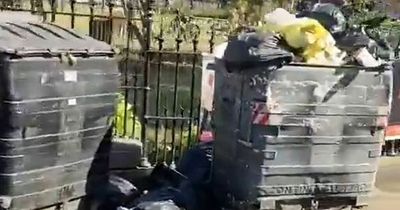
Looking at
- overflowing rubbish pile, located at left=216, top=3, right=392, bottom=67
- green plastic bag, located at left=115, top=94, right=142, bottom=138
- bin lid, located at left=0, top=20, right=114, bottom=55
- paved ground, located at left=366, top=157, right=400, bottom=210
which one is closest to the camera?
bin lid, located at left=0, top=20, right=114, bottom=55

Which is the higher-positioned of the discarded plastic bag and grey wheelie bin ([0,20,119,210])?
the discarded plastic bag

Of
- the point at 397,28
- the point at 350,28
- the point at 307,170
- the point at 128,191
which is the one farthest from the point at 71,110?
the point at 397,28

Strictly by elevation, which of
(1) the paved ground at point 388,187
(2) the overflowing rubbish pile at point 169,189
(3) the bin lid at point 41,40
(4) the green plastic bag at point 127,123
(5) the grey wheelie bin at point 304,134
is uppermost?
(3) the bin lid at point 41,40

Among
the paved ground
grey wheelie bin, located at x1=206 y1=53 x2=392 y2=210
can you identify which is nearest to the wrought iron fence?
grey wheelie bin, located at x1=206 y1=53 x2=392 y2=210

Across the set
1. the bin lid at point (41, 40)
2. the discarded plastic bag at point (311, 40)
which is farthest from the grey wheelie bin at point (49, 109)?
the discarded plastic bag at point (311, 40)

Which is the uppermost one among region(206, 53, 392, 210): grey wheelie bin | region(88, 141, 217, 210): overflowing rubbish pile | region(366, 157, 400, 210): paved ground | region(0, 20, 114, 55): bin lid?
region(0, 20, 114, 55): bin lid

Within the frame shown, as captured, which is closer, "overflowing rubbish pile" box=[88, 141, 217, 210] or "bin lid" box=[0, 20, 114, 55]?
"bin lid" box=[0, 20, 114, 55]

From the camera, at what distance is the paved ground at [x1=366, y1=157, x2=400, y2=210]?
26.9 feet

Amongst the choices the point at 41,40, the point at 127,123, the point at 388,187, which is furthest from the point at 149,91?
the point at 388,187

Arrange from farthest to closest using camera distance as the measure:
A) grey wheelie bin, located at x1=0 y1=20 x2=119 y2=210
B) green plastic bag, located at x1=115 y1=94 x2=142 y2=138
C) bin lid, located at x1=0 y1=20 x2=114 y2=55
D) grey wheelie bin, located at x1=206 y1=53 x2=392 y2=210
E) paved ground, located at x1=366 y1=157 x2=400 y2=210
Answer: paved ground, located at x1=366 y1=157 x2=400 y2=210
green plastic bag, located at x1=115 y1=94 x2=142 y2=138
grey wheelie bin, located at x1=206 y1=53 x2=392 y2=210
bin lid, located at x1=0 y1=20 x2=114 y2=55
grey wheelie bin, located at x1=0 y1=20 x2=119 y2=210

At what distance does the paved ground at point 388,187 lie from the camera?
821cm

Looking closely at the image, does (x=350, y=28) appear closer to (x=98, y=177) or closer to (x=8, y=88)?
(x=98, y=177)

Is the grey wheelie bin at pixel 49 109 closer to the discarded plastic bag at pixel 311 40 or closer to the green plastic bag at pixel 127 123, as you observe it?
the discarded plastic bag at pixel 311 40

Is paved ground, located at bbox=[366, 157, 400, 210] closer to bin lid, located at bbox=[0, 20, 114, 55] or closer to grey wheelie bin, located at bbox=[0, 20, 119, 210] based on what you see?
grey wheelie bin, located at bbox=[0, 20, 119, 210]
